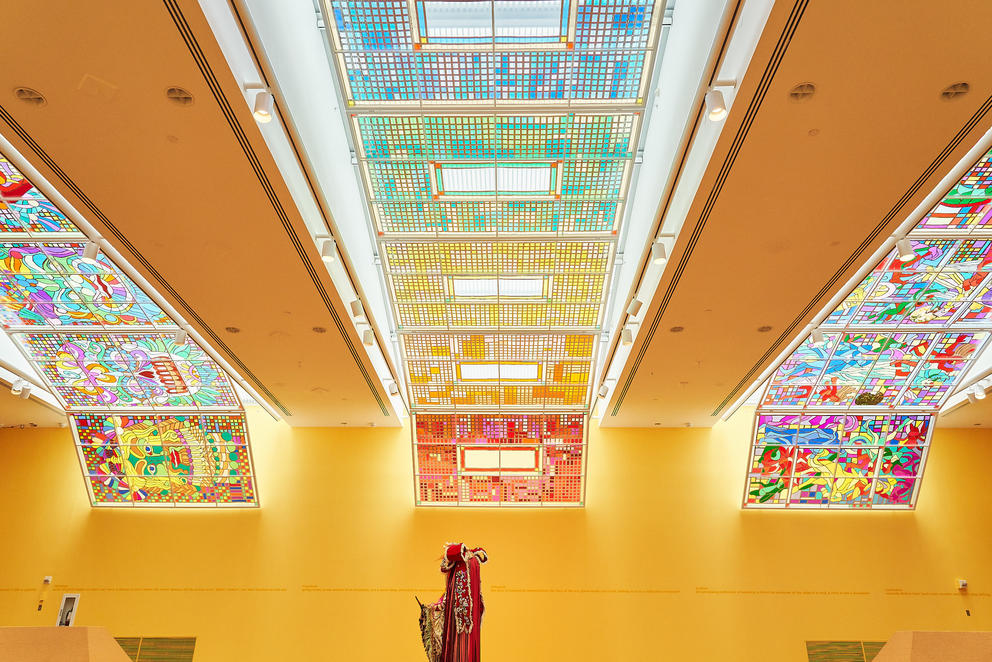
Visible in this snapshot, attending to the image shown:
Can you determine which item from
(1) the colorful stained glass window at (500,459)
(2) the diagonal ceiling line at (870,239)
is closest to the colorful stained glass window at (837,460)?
(2) the diagonal ceiling line at (870,239)

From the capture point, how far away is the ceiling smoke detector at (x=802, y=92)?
4.56 m

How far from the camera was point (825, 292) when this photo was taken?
25.3ft

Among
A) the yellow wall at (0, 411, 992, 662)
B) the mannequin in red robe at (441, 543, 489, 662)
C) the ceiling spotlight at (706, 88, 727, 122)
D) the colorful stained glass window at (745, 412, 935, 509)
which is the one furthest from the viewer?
the colorful stained glass window at (745, 412, 935, 509)

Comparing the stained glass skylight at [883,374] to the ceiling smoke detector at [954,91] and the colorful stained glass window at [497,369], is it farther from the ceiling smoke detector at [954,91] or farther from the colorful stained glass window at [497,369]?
the colorful stained glass window at [497,369]

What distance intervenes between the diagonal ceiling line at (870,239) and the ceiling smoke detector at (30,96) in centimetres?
673

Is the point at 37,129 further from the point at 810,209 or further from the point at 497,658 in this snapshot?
the point at 497,658

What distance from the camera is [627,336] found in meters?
8.91

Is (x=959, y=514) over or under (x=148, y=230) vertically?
under

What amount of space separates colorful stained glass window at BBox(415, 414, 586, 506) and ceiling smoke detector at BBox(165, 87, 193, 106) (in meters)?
8.38

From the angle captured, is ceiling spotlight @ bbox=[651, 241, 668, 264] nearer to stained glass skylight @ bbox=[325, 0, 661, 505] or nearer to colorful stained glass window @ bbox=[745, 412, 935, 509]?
stained glass skylight @ bbox=[325, 0, 661, 505]

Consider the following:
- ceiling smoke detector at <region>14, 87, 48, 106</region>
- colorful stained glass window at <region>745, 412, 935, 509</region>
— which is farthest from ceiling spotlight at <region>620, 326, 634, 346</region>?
ceiling smoke detector at <region>14, 87, 48, 106</region>

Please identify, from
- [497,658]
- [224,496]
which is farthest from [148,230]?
[497,658]

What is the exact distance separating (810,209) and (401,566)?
33.0 feet

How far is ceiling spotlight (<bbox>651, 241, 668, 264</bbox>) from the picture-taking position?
6719 mm
